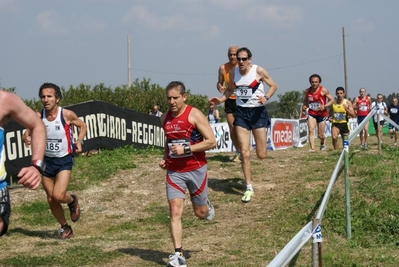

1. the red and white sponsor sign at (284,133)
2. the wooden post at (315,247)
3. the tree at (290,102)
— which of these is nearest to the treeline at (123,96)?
the red and white sponsor sign at (284,133)

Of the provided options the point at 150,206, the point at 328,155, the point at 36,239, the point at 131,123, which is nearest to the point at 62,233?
the point at 36,239

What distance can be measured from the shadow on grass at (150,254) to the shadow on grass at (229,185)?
3.54m

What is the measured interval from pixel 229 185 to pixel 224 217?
1772 mm

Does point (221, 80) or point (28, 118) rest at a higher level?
point (221, 80)

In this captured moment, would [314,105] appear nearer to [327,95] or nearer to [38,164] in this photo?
[327,95]

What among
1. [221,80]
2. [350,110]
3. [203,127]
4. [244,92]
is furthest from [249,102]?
[350,110]

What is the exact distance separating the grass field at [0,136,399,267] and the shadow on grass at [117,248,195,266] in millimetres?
12

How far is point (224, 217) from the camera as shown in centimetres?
1007

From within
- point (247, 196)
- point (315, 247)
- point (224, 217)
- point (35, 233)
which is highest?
point (315, 247)

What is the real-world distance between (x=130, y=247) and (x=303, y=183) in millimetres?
3972

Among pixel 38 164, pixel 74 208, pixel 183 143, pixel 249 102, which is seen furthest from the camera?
pixel 249 102

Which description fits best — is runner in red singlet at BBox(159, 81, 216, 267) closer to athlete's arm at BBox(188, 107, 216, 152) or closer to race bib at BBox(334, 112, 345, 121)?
athlete's arm at BBox(188, 107, 216, 152)

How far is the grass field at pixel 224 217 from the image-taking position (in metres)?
7.71

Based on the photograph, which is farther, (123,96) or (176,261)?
(123,96)
